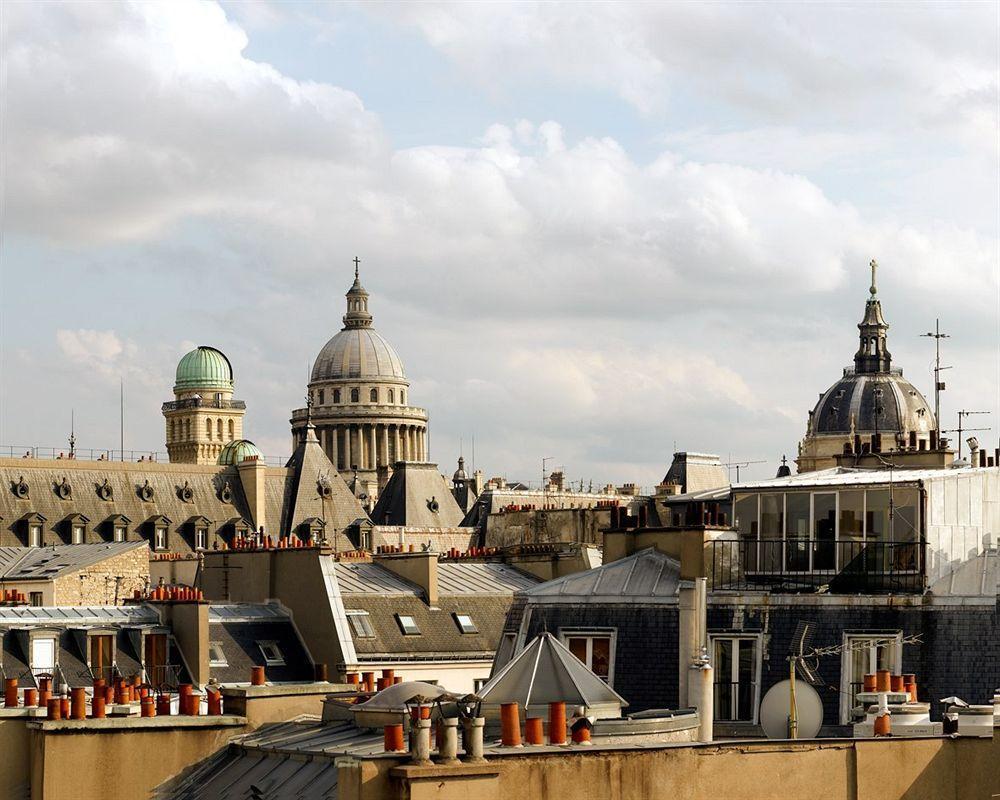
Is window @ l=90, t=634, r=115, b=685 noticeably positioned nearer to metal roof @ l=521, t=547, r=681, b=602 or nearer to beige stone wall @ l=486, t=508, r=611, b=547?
metal roof @ l=521, t=547, r=681, b=602

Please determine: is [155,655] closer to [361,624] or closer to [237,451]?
[361,624]

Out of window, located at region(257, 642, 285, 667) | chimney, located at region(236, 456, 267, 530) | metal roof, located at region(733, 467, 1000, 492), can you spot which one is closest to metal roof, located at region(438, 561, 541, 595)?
window, located at region(257, 642, 285, 667)

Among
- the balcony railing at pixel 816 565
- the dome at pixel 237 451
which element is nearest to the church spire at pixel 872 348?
the dome at pixel 237 451

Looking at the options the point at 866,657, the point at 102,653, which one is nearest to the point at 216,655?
the point at 102,653

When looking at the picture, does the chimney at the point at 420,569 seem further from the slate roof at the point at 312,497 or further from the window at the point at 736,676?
the slate roof at the point at 312,497

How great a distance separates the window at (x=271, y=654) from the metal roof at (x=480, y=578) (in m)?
5.83

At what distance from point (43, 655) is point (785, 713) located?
20.4 metres

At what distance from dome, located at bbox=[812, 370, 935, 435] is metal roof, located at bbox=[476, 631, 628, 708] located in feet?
528

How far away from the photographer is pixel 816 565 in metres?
30.9

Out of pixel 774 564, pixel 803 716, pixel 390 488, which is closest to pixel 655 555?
pixel 774 564

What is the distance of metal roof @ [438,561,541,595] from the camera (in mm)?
50625

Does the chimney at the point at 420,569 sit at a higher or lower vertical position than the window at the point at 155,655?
higher

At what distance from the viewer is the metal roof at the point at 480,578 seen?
50625mm

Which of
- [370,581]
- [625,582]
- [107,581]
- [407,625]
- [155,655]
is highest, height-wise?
[625,582]
